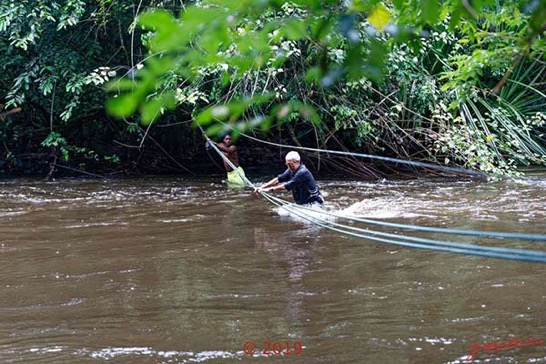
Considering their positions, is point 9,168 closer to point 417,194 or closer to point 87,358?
point 417,194

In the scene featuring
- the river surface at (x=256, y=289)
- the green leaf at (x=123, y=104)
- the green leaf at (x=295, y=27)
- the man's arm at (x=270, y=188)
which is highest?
the green leaf at (x=295, y=27)

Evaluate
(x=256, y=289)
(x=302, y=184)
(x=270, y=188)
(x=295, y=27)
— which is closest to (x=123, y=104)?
(x=295, y=27)

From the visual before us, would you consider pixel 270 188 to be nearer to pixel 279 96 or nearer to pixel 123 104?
pixel 279 96

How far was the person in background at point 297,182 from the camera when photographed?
32.8 ft

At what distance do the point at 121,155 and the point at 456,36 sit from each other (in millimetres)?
7668

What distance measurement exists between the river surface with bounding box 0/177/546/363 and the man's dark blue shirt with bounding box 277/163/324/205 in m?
0.37

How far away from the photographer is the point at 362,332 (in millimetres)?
4977

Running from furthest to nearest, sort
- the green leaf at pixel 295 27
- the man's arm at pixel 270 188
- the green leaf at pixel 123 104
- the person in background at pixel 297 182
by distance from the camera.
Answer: the person in background at pixel 297 182, the man's arm at pixel 270 188, the green leaf at pixel 295 27, the green leaf at pixel 123 104

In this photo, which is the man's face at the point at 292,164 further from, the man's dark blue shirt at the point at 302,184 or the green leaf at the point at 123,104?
the green leaf at the point at 123,104

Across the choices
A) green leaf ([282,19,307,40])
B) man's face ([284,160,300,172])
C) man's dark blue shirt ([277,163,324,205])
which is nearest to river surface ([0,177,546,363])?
man's dark blue shirt ([277,163,324,205])

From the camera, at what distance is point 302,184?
1012cm

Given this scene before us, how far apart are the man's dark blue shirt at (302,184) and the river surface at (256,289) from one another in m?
0.37

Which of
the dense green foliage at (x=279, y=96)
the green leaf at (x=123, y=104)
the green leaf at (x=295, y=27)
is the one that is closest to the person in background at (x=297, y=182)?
the dense green foliage at (x=279, y=96)

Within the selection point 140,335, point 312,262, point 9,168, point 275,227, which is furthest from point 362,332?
point 9,168
